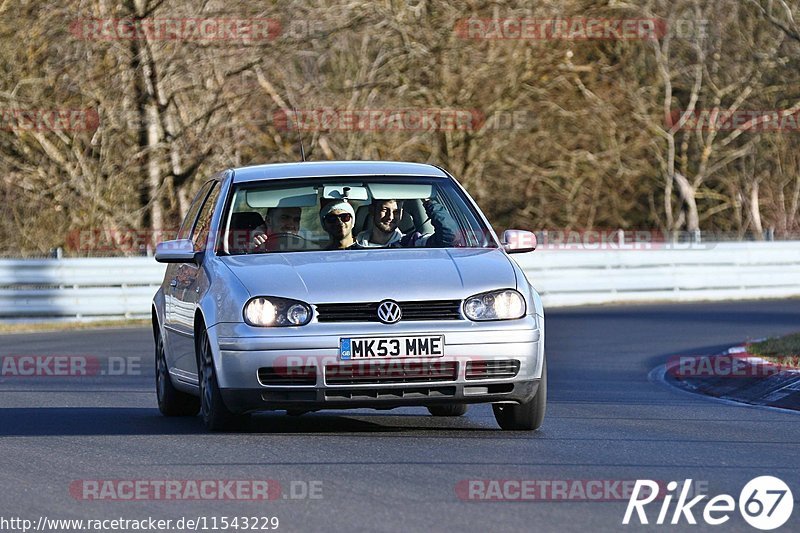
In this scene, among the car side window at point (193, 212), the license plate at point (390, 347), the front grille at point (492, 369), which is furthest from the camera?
the car side window at point (193, 212)

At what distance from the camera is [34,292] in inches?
971

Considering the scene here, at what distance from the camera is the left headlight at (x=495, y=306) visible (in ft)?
30.2

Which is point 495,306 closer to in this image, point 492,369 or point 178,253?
point 492,369

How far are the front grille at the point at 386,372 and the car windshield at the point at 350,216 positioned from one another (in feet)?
3.85

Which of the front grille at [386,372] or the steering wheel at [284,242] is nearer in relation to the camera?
the front grille at [386,372]

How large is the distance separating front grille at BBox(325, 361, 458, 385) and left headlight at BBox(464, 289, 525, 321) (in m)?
0.32

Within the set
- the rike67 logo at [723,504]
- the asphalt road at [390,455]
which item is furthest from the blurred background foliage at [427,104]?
the rike67 logo at [723,504]

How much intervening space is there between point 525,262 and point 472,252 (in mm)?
17734

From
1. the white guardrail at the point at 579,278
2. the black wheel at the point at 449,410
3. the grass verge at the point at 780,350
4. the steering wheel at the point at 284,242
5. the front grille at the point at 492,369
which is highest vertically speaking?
the steering wheel at the point at 284,242

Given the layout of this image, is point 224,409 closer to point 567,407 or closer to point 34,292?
point 567,407

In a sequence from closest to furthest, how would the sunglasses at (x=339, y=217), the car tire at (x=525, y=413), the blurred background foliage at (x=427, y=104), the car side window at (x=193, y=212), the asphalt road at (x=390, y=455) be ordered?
the asphalt road at (x=390, y=455), the car tire at (x=525, y=413), the sunglasses at (x=339, y=217), the car side window at (x=193, y=212), the blurred background foliage at (x=427, y=104)

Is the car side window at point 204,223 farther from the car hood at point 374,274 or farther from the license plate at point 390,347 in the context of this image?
the license plate at point 390,347

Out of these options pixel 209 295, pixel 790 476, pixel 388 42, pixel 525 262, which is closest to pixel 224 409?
pixel 209 295

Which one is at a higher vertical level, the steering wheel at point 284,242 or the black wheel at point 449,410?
the steering wheel at point 284,242
